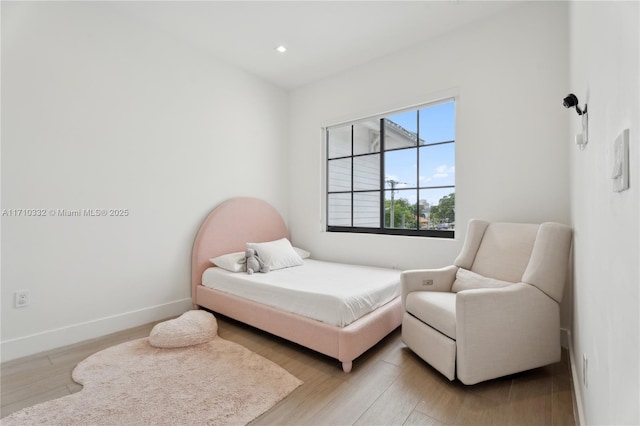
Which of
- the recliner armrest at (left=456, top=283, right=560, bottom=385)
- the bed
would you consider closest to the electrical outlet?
the bed

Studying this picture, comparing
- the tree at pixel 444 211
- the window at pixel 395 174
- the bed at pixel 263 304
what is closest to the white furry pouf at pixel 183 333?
the bed at pixel 263 304

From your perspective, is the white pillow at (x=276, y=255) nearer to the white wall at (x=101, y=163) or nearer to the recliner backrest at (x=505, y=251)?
the white wall at (x=101, y=163)

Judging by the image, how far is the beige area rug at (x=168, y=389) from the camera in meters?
1.56

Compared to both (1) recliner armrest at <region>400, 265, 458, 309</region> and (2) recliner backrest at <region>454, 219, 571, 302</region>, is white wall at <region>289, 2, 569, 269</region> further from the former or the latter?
(1) recliner armrest at <region>400, 265, 458, 309</region>

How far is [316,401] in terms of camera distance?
1.70 m

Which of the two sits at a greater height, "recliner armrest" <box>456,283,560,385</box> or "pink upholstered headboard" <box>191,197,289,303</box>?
"pink upholstered headboard" <box>191,197,289,303</box>

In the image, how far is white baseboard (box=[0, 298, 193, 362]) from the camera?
2.21 metres

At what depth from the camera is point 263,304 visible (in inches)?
100

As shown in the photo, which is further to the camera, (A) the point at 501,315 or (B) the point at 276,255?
(B) the point at 276,255

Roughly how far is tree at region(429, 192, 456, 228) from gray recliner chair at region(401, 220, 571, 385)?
2.63 ft

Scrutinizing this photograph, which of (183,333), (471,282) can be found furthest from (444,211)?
(183,333)

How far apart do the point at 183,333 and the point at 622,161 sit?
270 cm

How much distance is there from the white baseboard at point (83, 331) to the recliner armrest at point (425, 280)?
2.32m

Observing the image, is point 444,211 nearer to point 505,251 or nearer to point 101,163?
point 505,251
